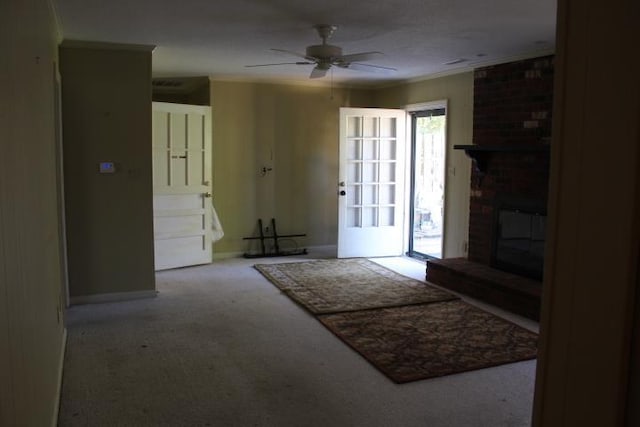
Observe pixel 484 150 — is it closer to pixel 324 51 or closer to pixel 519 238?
pixel 519 238

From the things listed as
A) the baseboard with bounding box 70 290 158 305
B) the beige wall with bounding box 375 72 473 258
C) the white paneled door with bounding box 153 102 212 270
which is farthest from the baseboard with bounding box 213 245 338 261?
the baseboard with bounding box 70 290 158 305

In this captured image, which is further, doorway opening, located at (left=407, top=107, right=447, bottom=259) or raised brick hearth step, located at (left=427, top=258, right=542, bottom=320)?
doorway opening, located at (left=407, top=107, right=447, bottom=259)

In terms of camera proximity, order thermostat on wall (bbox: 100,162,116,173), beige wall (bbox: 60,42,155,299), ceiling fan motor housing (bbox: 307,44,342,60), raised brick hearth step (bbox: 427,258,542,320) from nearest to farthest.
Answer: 1. ceiling fan motor housing (bbox: 307,44,342,60)
2. raised brick hearth step (bbox: 427,258,542,320)
3. beige wall (bbox: 60,42,155,299)
4. thermostat on wall (bbox: 100,162,116,173)

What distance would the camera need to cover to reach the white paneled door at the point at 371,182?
23.7ft

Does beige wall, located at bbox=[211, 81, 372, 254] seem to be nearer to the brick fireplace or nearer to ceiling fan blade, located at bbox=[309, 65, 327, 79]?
the brick fireplace

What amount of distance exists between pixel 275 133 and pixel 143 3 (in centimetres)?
399

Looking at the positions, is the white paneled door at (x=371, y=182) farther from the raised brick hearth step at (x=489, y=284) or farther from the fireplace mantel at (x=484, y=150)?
the fireplace mantel at (x=484, y=150)

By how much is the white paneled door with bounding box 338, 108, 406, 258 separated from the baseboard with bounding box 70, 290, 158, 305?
→ 2.77 meters

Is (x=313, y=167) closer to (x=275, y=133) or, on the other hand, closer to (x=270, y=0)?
(x=275, y=133)

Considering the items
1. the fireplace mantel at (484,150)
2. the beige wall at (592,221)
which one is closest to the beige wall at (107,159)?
the fireplace mantel at (484,150)

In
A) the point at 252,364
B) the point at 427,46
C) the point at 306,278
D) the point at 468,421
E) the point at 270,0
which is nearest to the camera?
the point at 468,421

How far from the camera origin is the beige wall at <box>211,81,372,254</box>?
723cm

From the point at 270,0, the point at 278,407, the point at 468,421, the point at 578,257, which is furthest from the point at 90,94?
the point at 578,257

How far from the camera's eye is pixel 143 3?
3.54m
